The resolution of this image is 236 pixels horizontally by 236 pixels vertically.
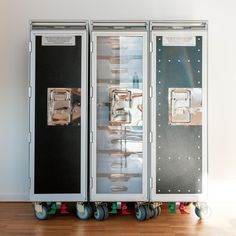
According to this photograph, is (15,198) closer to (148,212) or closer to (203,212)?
(148,212)

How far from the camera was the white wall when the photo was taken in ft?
13.4

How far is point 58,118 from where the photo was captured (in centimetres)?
350

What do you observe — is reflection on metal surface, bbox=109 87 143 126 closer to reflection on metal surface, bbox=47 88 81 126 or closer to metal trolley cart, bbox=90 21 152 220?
metal trolley cart, bbox=90 21 152 220

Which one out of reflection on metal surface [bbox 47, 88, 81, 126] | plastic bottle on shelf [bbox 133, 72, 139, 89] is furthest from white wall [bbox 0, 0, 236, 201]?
plastic bottle on shelf [bbox 133, 72, 139, 89]

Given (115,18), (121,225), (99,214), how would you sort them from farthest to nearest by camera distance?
(115,18) < (99,214) < (121,225)

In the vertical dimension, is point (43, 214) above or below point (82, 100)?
below

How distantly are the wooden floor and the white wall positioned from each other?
48cm

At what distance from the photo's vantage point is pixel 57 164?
3498 mm

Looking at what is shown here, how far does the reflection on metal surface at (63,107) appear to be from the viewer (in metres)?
3.49

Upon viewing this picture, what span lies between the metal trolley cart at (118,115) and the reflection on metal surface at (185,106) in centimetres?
26

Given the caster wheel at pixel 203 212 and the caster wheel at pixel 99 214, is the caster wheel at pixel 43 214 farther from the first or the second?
the caster wheel at pixel 203 212

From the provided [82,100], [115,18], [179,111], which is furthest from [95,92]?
[115,18]

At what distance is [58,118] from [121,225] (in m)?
1.15

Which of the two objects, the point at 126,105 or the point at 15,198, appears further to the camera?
the point at 15,198
